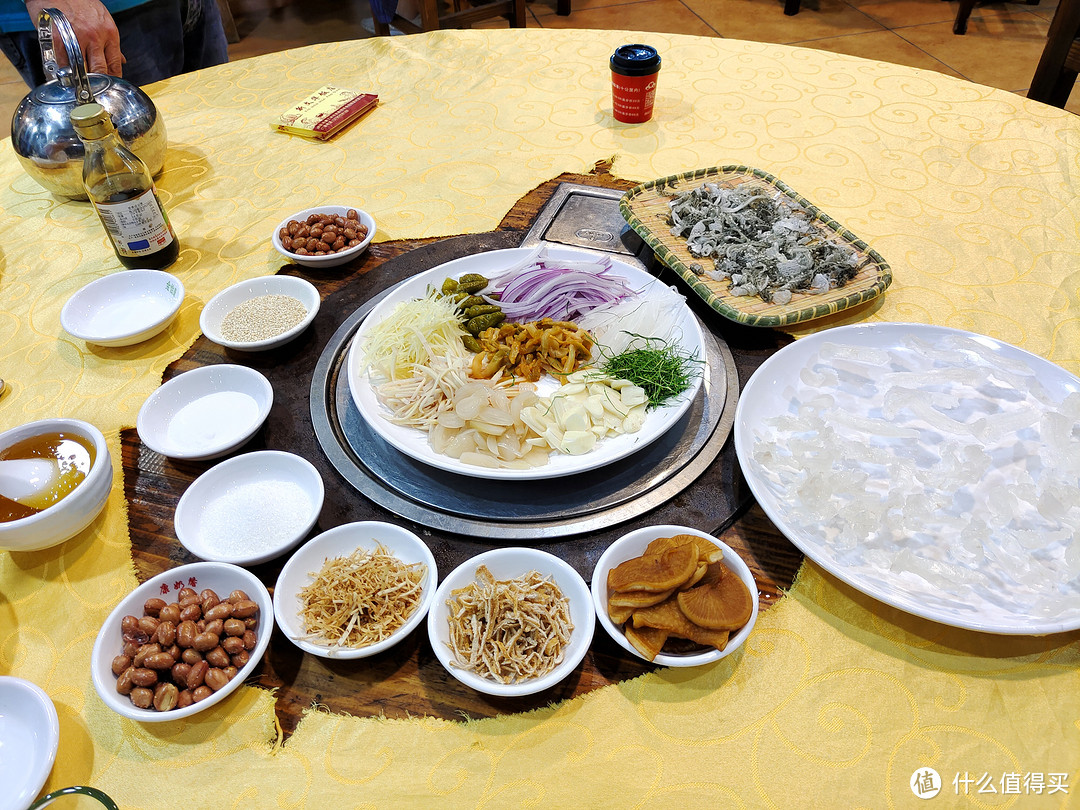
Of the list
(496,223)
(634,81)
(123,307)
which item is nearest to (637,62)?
(634,81)

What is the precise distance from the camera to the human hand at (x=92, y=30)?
Answer: 2.51m

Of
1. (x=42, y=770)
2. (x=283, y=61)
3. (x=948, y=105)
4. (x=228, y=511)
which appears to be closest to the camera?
(x=42, y=770)

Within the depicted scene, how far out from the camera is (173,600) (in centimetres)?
128

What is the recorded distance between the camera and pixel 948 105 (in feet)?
8.96

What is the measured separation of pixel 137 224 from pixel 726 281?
180cm

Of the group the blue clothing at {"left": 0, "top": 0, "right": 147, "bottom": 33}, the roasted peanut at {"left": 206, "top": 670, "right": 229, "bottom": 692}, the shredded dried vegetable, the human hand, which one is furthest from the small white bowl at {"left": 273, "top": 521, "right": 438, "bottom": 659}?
the blue clothing at {"left": 0, "top": 0, "right": 147, "bottom": 33}

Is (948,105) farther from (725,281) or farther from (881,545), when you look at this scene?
(881,545)

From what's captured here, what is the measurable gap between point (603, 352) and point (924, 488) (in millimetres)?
804

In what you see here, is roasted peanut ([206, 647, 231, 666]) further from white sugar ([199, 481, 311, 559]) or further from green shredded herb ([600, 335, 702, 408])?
green shredded herb ([600, 335, 702, 408])

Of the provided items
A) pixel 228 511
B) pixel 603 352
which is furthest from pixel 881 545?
pixel 228 511

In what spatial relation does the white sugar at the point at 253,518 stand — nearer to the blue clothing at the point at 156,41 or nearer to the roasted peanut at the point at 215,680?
the roasted peanut at the point at 215,680

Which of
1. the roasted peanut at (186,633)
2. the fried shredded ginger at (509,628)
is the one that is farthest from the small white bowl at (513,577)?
the roasted peanut at (186,633)

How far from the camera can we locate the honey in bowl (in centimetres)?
142

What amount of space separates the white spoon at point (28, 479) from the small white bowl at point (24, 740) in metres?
0.44
